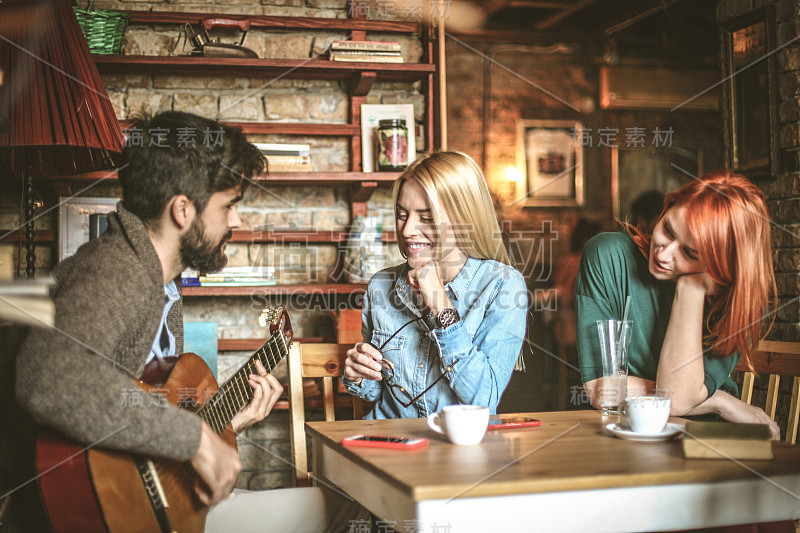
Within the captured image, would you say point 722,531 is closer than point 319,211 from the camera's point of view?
Yes

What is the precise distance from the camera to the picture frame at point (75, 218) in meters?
2.71

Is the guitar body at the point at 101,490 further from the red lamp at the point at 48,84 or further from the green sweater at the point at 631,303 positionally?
the red lamp at the point at 48,84

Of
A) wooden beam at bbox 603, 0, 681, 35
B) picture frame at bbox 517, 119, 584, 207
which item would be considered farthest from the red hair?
picture frame at bbox 517, 119, 584, 207

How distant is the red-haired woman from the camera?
1520 millimetres

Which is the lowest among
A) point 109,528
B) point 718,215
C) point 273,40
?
point 109,528

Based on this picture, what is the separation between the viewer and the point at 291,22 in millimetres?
2881

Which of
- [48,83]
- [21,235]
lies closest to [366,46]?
[48,83]

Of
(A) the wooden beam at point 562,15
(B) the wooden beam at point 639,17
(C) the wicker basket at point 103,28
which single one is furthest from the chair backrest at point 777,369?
(A) the wooden beam at point 562,15

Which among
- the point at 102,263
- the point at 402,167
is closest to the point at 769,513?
the point at 102,263

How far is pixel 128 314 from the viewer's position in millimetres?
1187

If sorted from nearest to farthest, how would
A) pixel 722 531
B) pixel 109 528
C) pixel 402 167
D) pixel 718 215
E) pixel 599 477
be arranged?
pixel 599 477 → pixel 109 528 → pixel 722 531 → pixel 718 215 → pixel 402 167

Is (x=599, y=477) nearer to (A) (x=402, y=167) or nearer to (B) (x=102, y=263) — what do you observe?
(B) (x=102, y=263)

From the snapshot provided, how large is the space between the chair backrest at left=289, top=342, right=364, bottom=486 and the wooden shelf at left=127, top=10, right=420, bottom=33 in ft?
5.37

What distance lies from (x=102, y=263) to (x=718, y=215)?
4.19 feet
